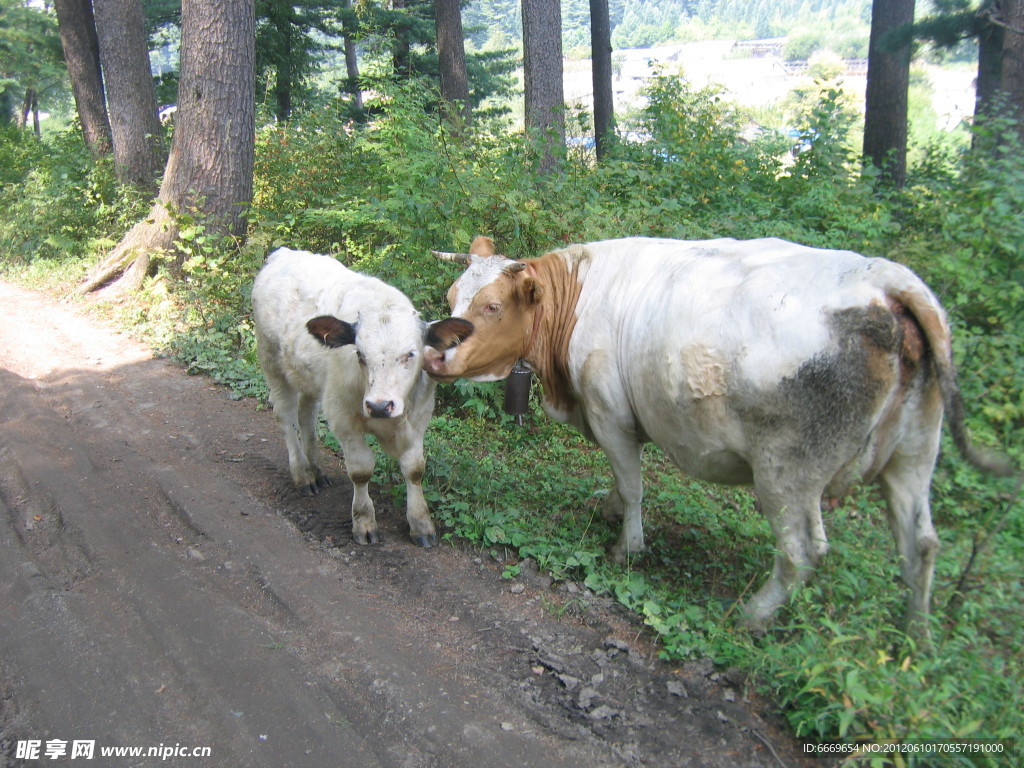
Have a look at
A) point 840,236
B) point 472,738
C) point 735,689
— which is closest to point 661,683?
point 735,689

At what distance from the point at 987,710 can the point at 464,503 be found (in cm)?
360

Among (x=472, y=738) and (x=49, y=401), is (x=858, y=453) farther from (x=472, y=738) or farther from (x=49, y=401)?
(x=49, y=401)

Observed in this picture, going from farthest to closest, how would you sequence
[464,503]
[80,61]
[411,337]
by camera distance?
[80,61] → [464,503] → [411,337]

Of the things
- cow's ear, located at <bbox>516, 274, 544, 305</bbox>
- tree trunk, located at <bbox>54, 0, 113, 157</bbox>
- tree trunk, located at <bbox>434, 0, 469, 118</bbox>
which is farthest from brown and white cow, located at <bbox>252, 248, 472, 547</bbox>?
tree trunk, located at <bbox>54, 0, 113, 157</bbox>

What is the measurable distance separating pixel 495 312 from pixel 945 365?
2.82 m

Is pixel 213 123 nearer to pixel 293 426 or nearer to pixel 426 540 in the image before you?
pixel 293 426

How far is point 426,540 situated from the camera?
5.56 metres

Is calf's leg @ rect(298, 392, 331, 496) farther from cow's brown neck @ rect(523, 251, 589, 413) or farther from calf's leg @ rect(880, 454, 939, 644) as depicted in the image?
Result: calf's leg @ rect(880, 454, 939, 644)

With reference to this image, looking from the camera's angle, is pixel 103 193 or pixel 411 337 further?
pixel 103 193

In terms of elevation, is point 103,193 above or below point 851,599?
above

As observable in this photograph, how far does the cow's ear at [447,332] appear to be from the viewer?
502 cm

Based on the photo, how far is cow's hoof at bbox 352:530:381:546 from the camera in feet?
18.4

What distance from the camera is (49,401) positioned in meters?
8.12

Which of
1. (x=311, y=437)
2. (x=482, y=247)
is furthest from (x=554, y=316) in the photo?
(x=311, y=437)
